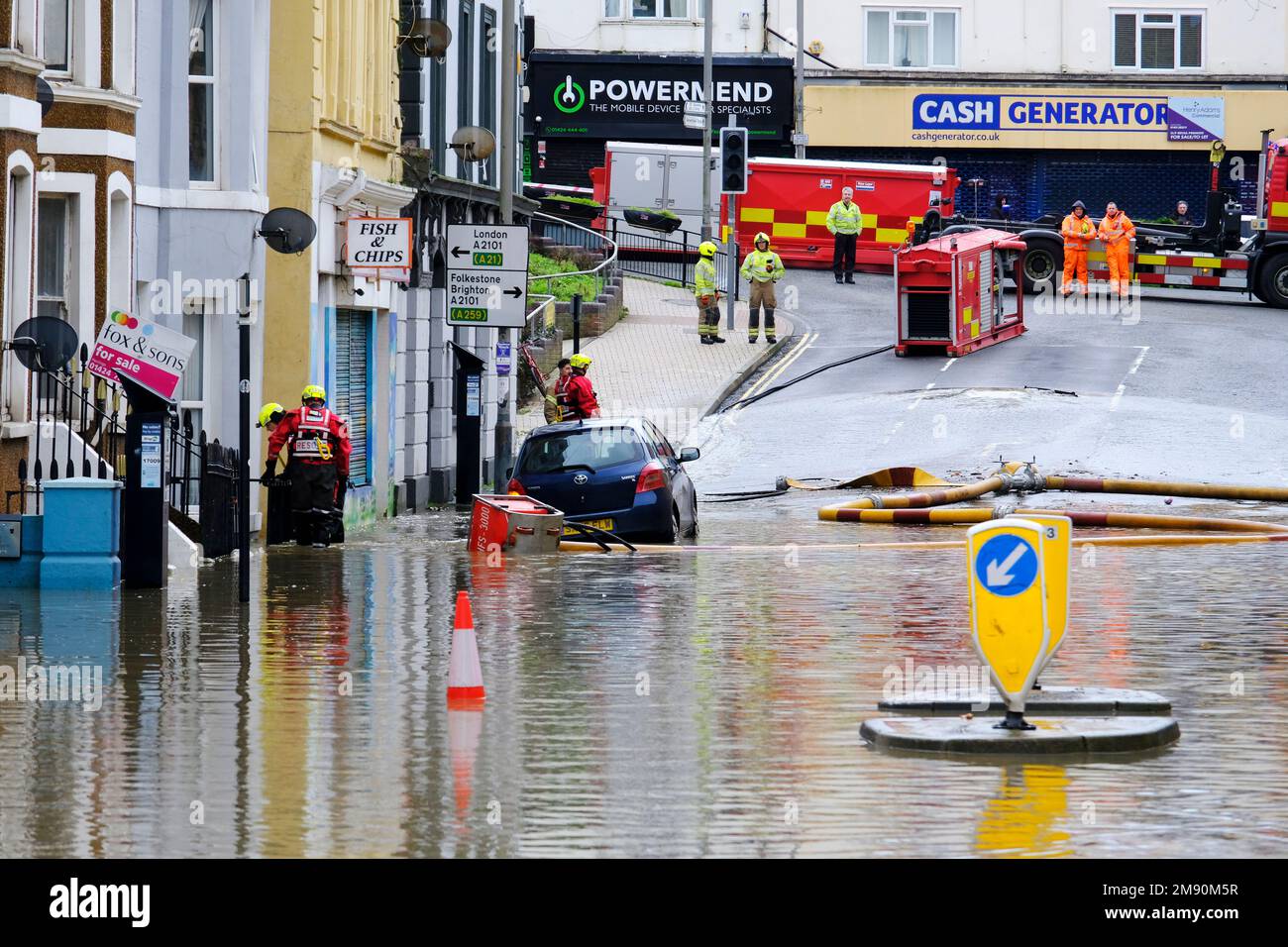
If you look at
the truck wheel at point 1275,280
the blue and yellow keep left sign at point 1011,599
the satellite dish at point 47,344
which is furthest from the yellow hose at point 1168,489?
the truck wheel at point 1275,280

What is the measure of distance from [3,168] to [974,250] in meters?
22.0

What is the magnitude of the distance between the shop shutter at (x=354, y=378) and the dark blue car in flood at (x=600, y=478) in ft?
15.9

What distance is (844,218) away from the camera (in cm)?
5012

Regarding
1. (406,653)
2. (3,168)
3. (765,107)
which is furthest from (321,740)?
(765,107)

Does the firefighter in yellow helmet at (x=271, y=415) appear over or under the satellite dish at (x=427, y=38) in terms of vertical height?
under

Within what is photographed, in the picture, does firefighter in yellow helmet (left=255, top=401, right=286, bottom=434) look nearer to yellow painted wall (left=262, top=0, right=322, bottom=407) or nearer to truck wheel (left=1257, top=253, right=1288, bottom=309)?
yellow painted wall (left=262, top=0, right=322, bottom=407)

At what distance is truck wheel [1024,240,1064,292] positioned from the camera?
150 feet

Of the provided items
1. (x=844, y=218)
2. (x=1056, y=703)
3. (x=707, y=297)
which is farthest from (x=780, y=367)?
(x=1056, y=703)

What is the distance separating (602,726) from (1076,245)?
35.1 meters

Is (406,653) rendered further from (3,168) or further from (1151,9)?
(1151,9)

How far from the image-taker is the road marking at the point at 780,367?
37.9 metres

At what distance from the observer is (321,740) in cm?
1043

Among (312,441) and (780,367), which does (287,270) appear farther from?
(780,367)

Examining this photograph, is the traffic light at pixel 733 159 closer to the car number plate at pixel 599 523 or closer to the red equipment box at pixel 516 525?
the car number plate at pixel 599 523
